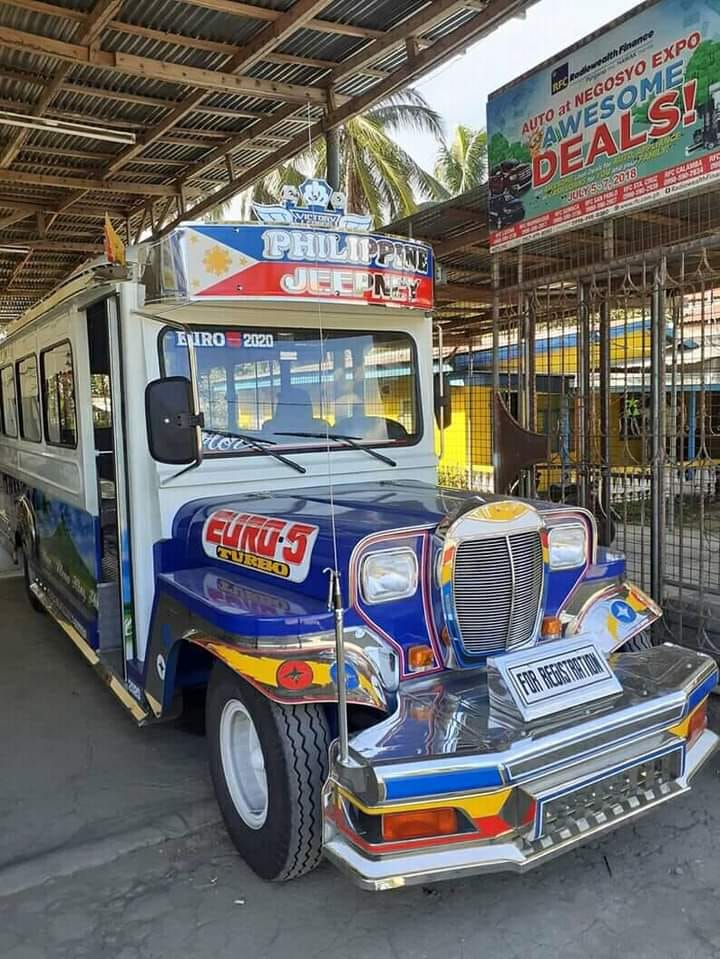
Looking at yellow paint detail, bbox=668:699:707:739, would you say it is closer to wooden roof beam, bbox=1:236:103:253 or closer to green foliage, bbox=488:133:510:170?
green foliage, bbox=488:133:510:170

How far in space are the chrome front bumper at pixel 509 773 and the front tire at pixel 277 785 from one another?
23 centimetres

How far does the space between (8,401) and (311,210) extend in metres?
4.54

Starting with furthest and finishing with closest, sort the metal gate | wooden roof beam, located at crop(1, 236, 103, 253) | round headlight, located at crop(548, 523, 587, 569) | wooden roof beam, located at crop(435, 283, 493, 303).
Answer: wooden roof beam, located at crop(1, 236, 103, 253), wooden roof beam, located at crop(435, 283, 493, 303), the metal gate, round headlight, located at crop(548, 523, 587, 569)

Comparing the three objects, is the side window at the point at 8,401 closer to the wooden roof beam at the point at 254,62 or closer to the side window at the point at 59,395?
the side window at the point at 59,395

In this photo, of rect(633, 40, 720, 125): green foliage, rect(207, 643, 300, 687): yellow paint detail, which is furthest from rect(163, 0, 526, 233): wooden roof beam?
rect(207, 643, 300, 687): yellow paint detail

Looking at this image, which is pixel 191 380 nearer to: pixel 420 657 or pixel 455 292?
pixel 420 657

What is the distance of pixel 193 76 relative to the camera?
20.3 ft

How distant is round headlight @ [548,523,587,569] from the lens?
336 centimetres

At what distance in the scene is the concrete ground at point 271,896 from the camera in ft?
8.55

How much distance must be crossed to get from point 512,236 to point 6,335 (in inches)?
172

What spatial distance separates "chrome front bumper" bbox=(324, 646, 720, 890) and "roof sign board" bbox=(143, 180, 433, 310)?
74.0 inches

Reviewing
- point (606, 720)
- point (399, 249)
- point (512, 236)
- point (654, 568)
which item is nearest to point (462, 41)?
point (512, 236)

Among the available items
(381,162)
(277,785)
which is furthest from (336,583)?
(381,162)

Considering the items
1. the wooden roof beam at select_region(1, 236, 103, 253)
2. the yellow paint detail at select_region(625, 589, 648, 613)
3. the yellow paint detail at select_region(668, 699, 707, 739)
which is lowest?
the yellow paint detail at select_region(668, 699, 707, 739)
